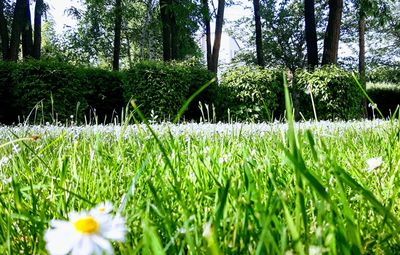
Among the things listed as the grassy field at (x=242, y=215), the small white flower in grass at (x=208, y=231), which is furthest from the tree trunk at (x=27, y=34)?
the small white flower in grass at (x=208, y=231)

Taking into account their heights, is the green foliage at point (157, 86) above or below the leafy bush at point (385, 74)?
below

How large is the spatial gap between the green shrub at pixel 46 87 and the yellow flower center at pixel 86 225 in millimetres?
10943

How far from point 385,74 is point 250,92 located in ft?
94.3

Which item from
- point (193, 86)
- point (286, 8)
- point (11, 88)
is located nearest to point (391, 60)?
point (286, 8)

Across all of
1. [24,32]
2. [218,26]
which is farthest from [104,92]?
[218,26]

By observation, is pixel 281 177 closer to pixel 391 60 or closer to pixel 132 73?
pixel 132 73

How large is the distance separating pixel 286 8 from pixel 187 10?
22.7 metres

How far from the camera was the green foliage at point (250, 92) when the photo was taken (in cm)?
1232

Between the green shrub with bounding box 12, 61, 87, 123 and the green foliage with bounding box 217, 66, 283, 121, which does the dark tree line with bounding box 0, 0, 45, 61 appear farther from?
the green foliage with bounding box 217, 66, 283, 121

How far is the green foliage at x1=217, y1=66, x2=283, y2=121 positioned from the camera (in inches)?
485

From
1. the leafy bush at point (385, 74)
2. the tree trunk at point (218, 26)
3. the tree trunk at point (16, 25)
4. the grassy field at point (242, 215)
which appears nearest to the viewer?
the grassy field at point (242, 215)

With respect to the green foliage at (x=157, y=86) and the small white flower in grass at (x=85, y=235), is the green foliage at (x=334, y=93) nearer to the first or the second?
the green foliage at (x=157, y=86)

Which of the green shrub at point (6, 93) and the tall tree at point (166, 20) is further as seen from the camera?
the tall tree at point (166, 20)

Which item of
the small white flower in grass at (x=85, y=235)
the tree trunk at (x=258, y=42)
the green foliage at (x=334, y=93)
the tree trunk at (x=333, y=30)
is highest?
the tree trunk at (x=258, y=42)
